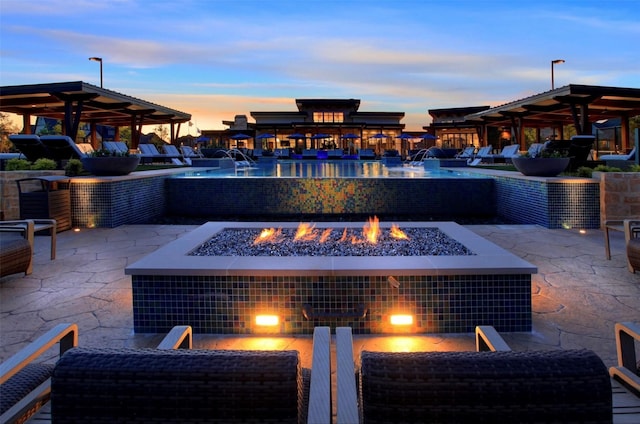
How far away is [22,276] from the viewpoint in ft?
14.6

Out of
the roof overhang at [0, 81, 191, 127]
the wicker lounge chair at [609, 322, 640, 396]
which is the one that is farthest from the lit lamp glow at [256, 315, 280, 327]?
the roof overhang at [0, 81, 191, 127]

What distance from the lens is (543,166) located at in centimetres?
760

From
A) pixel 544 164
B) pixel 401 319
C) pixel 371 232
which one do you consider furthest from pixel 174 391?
pixel 544 164

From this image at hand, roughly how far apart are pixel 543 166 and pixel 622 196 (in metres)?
1.20

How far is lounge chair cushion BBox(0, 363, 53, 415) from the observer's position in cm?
149

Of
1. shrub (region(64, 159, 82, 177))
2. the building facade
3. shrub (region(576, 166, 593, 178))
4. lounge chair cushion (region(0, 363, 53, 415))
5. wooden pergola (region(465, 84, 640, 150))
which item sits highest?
the building facade

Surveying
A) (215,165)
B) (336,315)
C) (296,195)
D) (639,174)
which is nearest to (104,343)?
(336,315)

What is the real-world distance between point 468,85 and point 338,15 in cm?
2252

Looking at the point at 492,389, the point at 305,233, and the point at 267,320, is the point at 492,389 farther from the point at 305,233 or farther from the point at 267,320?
the point at 305,233

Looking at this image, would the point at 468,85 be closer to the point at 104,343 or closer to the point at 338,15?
the point at 338,15

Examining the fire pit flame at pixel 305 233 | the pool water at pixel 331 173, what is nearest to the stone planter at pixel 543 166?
the pool water at pixel 331 173

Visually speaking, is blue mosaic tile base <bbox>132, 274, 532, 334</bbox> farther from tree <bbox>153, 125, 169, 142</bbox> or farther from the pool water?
tree <bbox>153, 125, 169, 142</bbox>

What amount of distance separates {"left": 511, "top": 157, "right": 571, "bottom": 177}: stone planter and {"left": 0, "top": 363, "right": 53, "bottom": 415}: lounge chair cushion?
7.55 meters

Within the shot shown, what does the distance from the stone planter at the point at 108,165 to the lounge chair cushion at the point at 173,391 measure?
300 inches
